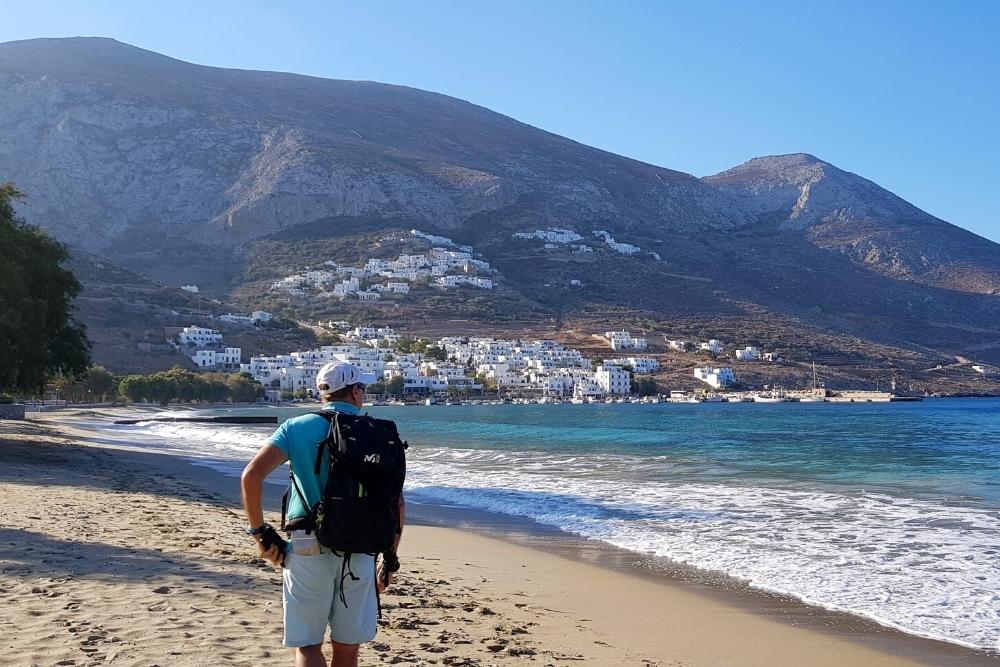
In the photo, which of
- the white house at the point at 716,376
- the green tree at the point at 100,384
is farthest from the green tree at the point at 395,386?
the green tree at the point at 100,384

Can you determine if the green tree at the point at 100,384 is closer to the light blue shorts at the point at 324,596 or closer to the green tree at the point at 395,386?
the green tree at the point at 395,386

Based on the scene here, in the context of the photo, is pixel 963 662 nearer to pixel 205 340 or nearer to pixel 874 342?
→ pixel 205 340

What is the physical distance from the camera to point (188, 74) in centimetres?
18900

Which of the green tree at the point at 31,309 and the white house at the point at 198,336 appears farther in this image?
the white house at the point at 198,336

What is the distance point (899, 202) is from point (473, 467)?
640 ft

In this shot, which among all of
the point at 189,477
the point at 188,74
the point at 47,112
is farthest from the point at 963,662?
the point at 188,74

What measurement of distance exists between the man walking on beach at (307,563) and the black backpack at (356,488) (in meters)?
0.05

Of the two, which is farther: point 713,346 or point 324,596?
point 713,346

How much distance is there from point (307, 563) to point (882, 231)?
18499 centimetres

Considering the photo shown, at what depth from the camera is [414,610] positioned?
6051mm

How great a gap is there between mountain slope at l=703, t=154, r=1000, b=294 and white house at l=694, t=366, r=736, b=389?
69.9 m

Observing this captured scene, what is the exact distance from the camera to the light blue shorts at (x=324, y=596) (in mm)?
3416

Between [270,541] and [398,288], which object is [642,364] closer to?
[398,288]

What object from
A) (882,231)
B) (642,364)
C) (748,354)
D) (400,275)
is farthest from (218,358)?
(882,231)
